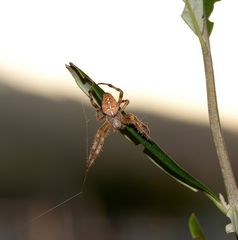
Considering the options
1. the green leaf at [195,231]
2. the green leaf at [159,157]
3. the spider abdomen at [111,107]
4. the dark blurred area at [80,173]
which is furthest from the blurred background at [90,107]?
the green leaf at [195,231]

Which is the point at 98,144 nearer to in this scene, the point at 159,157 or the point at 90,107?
the point at 159,157

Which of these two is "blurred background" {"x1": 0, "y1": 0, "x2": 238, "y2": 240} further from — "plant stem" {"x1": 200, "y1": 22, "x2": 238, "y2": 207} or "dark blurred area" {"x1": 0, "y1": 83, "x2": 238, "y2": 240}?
"plant stem" {"x1": 200, "y1": 22, "x2": 238, "y2": 207}

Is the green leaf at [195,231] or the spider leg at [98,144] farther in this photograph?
Answer: the spider leg at [98,144]

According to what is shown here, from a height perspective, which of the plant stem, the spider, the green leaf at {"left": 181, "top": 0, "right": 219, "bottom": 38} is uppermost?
the spider

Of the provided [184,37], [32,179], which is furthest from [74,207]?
[184,37]

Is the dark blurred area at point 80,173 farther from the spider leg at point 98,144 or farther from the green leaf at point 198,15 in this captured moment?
the green leaf at point 198,15

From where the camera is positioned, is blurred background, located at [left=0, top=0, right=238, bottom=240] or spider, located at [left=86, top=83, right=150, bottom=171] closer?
spider, located at [left=86, top=83, right=150, bottom=171]

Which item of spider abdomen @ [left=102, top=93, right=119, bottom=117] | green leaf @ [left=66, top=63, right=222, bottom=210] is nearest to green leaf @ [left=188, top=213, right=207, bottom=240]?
green leaf @ [left=66, top=63, right=222, bottom=210]

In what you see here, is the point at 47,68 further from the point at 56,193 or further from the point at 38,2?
the point at 56,193
